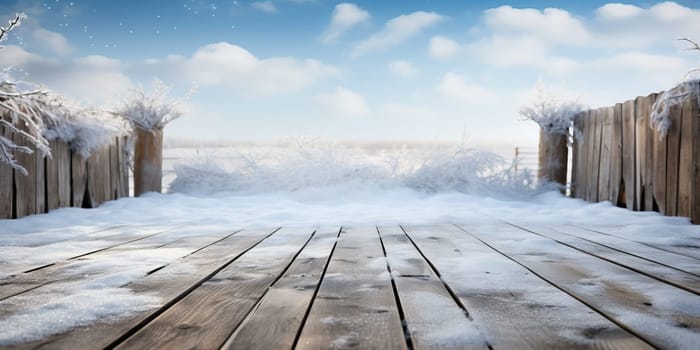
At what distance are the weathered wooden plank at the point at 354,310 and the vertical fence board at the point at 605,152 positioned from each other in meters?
3.46

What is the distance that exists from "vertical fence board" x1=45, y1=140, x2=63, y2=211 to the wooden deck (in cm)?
175

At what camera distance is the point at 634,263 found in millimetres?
1726

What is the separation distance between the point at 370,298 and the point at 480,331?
0.33m

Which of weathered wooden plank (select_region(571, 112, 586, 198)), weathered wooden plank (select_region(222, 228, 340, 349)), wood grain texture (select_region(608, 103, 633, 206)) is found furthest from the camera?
weathered wooden plank (select_region(571, 112, 586, 198))

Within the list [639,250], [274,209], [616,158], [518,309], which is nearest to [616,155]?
[616,158]

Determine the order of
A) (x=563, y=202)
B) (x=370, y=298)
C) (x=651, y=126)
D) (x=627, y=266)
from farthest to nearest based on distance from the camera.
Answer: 1. (x=563, y=202)
2. (x=651, y=126)
3. (x=627, y=266)
4. (x=370, y=298)

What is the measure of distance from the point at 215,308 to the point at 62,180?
3303 mm

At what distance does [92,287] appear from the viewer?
135cm

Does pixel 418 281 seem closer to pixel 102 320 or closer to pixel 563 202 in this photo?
pixel 102 320

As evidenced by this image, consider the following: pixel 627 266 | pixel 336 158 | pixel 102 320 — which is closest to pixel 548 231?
pixel 627 266

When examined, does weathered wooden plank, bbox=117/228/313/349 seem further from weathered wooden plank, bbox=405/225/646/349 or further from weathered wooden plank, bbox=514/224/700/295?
weathered wooden plank, bbox=514/224/700/295

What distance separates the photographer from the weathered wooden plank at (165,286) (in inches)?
35.9

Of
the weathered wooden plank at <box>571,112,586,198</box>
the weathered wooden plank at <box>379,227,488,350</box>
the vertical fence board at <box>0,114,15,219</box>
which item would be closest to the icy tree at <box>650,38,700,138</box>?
the weathered wooden plank at <box>571,112,586,198</box>

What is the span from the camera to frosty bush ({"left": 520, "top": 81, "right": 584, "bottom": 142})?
5.28 m
